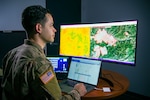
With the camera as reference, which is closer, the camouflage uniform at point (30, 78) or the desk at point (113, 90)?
the camouflage uniform at point (30, 78)

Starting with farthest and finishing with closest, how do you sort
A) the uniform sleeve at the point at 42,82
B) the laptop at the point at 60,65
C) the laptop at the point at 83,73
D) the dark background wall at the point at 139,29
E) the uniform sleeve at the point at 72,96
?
the dark background wall at the point at 139,29
the laptop at the point at 60,65
the laptop at the point at 83,73
the uniform sleeve at the point at 72,96
the uniform sleeve at the point at 42,82

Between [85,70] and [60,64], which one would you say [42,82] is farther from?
[60,64]

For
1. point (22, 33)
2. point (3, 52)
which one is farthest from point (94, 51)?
point (3, 52)

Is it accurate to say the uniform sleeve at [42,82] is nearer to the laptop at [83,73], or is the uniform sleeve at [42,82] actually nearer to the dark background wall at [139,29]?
the laptop at [83,73]

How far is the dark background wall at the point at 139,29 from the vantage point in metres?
2.79

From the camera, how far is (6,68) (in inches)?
45.0

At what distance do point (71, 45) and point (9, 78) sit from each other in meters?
1.06

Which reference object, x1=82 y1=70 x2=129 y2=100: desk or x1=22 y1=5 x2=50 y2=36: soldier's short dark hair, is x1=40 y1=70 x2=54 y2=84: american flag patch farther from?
x1=82 y1=70 x2=129 y2=100: desk

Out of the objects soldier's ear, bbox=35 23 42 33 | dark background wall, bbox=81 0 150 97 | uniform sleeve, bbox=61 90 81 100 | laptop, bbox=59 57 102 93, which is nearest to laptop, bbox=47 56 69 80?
laptop, bbox=59 57 102 93

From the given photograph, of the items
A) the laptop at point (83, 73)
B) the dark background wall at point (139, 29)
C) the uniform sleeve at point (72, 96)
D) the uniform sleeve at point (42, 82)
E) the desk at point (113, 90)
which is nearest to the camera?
the uniform sleeve at point (42, 82)

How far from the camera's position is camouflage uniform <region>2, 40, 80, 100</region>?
0.97 m

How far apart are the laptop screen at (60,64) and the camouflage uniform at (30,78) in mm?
806

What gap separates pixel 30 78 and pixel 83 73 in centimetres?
72

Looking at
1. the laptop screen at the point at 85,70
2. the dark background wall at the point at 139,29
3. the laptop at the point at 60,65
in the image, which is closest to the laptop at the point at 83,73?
the laptop screen at the point at 85,70
